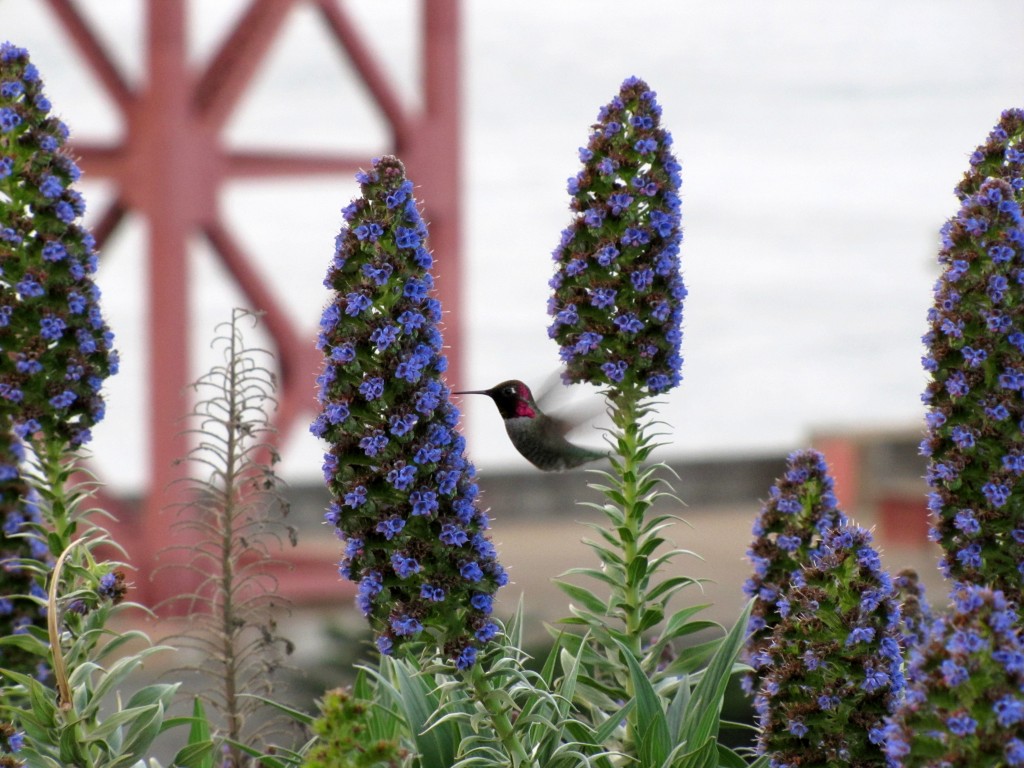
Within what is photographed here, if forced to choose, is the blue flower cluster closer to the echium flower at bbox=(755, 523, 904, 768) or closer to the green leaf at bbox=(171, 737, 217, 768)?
the echium flower at bbox=(755, 523, 904, 768)

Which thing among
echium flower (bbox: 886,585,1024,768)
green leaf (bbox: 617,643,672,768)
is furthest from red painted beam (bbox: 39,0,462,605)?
echium flower (bbox: 886,585,1024,768)

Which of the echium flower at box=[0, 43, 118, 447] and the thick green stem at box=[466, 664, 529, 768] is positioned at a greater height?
the echium flower at box=[0, 43, 118, 447]

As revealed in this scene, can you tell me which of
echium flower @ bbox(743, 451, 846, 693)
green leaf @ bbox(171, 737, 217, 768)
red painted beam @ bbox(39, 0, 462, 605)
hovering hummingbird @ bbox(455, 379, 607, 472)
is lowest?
green leaf @ bbox(171, 737, 217, 768)

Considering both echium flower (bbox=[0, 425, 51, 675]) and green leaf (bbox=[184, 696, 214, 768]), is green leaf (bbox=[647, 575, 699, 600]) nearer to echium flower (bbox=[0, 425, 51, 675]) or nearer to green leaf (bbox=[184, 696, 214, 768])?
green leaf (bbox=[184, 696, 214, 768])

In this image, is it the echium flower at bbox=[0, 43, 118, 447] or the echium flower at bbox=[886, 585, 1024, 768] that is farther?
the echium flower at bbox=[0, 43, 118, 447]

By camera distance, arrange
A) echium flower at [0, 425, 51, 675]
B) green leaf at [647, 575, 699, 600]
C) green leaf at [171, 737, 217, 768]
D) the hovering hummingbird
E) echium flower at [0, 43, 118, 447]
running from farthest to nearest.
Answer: the hovering hummingbird → echium flower at [0, 425, 51, 675] → green leaf at [647, 575, 699, 600] → echium flower at [0, 43, 118, 447] → green leaf at [171, 737, 217, 768]

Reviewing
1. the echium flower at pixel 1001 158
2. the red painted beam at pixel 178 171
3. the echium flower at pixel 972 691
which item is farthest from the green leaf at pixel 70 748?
the red painted beam at pixel 178 171

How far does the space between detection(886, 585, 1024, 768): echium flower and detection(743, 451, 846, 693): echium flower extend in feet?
3.78

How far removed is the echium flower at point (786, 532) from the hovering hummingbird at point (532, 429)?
698 millimetres

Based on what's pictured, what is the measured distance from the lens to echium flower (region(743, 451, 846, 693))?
349 centimetres

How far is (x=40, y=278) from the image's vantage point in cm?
349

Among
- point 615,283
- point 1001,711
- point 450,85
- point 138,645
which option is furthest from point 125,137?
point 1001,711

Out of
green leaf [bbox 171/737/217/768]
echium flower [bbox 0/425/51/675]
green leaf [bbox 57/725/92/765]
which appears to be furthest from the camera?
echium flower [bbox 0/425/51/675]

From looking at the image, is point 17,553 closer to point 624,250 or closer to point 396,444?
point 396,444
